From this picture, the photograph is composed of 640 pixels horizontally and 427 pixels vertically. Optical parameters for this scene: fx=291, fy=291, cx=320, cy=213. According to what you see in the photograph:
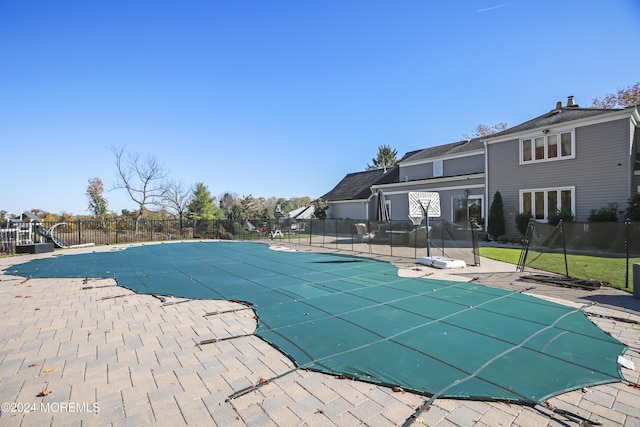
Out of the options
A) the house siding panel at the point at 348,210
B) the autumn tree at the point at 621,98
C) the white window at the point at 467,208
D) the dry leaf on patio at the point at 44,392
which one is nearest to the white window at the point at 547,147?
the white window at the point at 467,208

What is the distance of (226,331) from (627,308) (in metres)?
6.71

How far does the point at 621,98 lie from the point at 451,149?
1562 centimetres

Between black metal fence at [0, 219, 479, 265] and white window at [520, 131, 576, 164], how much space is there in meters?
5.88

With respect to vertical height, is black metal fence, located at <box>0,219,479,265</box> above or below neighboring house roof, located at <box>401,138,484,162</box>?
below

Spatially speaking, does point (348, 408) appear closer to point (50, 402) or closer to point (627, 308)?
point (50, 402)

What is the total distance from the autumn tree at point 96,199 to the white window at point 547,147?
123 feet

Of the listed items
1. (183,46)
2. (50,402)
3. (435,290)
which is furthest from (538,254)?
(183,46)

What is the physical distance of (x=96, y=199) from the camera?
3344 cm

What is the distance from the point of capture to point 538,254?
10.5 meters

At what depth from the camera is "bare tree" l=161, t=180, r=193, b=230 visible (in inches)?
1214

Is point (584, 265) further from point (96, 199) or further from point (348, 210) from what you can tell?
point (96, 199)

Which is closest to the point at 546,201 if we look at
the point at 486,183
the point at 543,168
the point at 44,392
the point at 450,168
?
the point at 543,168

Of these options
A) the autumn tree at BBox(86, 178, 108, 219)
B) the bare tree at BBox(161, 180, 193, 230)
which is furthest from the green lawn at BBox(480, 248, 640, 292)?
the autumn tree at BBox(86, 178, 108, 219)

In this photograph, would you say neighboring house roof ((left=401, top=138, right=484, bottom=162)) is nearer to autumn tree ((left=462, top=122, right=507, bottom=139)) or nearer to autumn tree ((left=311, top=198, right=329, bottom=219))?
autumn tree ((left=311, top=198, right=329, bottom=219))
